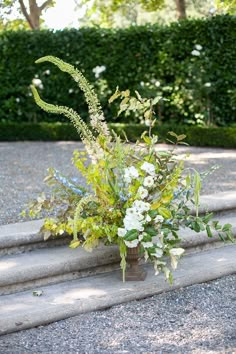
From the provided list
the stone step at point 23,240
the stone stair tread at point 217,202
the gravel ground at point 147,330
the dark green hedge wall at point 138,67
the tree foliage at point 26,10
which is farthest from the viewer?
the tree foliage at point 26,10

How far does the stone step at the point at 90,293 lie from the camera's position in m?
3.14

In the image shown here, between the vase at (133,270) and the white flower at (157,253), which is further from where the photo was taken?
the vase at (133,270)

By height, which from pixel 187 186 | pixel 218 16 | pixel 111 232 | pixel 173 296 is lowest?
pixel 173 296

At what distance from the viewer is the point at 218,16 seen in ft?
31.9

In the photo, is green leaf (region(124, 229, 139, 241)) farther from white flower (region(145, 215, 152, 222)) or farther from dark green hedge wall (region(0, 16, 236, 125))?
dark green hedge wall (region(0, 16, 236, 125))

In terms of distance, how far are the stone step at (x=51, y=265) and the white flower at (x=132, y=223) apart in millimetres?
461

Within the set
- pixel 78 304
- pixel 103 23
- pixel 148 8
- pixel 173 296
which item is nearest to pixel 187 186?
pixel 173 296

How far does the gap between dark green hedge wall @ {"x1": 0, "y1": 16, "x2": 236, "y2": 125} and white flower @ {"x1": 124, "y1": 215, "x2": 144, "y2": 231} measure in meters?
6.71

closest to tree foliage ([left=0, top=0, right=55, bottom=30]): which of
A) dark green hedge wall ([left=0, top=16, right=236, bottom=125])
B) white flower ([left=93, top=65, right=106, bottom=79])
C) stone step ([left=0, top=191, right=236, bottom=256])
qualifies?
dark green hedge wall ([left=0, top=16, right=236, bottom=125])

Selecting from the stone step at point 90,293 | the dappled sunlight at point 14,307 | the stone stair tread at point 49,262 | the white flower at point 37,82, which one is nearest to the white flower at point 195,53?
the white flower at point 37,82

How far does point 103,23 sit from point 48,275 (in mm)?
17841

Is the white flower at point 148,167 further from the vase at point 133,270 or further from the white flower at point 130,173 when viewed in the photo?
the vase at point 133,270

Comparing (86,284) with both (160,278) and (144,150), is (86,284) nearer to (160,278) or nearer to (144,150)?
(160,278)

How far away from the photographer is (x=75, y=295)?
3.40 meters
